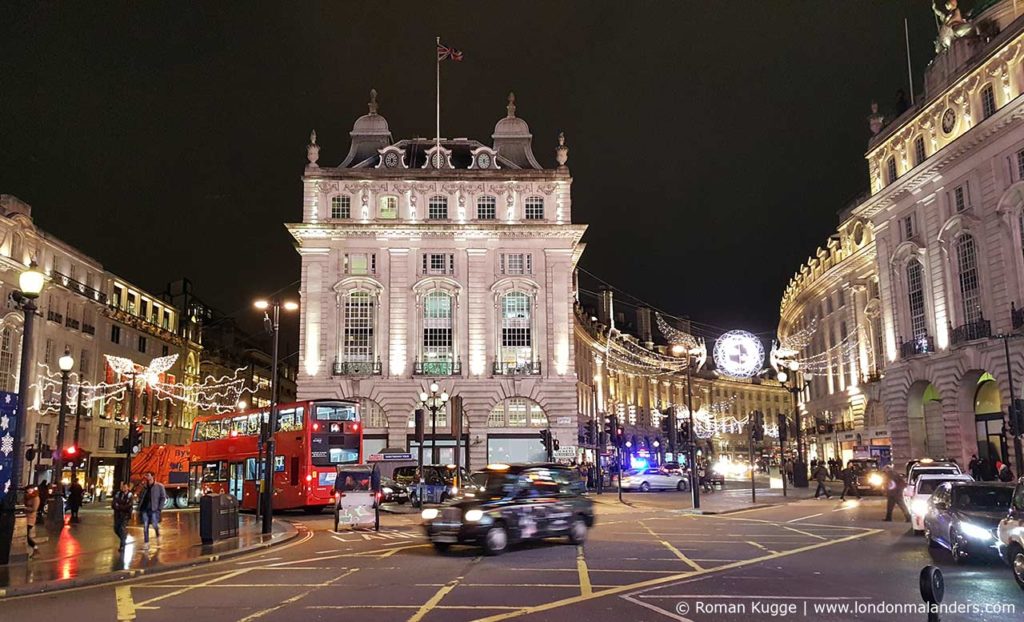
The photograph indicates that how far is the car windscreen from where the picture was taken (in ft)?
48.1

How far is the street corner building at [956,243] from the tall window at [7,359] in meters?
51.5

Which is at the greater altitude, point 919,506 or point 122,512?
point 122,512

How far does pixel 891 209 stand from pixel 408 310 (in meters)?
30.3

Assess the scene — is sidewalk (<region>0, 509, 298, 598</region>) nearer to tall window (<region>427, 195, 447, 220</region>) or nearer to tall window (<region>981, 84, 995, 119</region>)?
tall window (<region>427, 195, 447, 220</region>)

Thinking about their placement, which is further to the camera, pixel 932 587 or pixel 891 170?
pixel 891 170

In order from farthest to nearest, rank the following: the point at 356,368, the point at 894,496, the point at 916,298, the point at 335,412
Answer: the point at 356,368 → the point at 916,298 → the point at 335,412 → the point at 894,496

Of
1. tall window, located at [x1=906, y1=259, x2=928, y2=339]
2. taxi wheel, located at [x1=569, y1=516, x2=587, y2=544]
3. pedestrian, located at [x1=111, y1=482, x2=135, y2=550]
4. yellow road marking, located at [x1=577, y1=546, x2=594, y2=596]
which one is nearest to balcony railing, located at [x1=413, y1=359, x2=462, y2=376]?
tall window, located at [x1=906, y1=259, x2=928, y2=339]

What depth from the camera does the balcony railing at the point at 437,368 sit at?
53969mm

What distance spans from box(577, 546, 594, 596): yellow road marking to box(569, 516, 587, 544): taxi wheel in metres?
1.00

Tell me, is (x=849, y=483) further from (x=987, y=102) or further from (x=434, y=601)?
(x=434, y=601)

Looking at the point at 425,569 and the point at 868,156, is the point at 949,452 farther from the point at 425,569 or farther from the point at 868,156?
the point at 425,569

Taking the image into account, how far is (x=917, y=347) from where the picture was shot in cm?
4341

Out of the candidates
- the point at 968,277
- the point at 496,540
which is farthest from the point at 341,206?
the point at 496,540

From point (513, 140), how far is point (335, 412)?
3405cm
